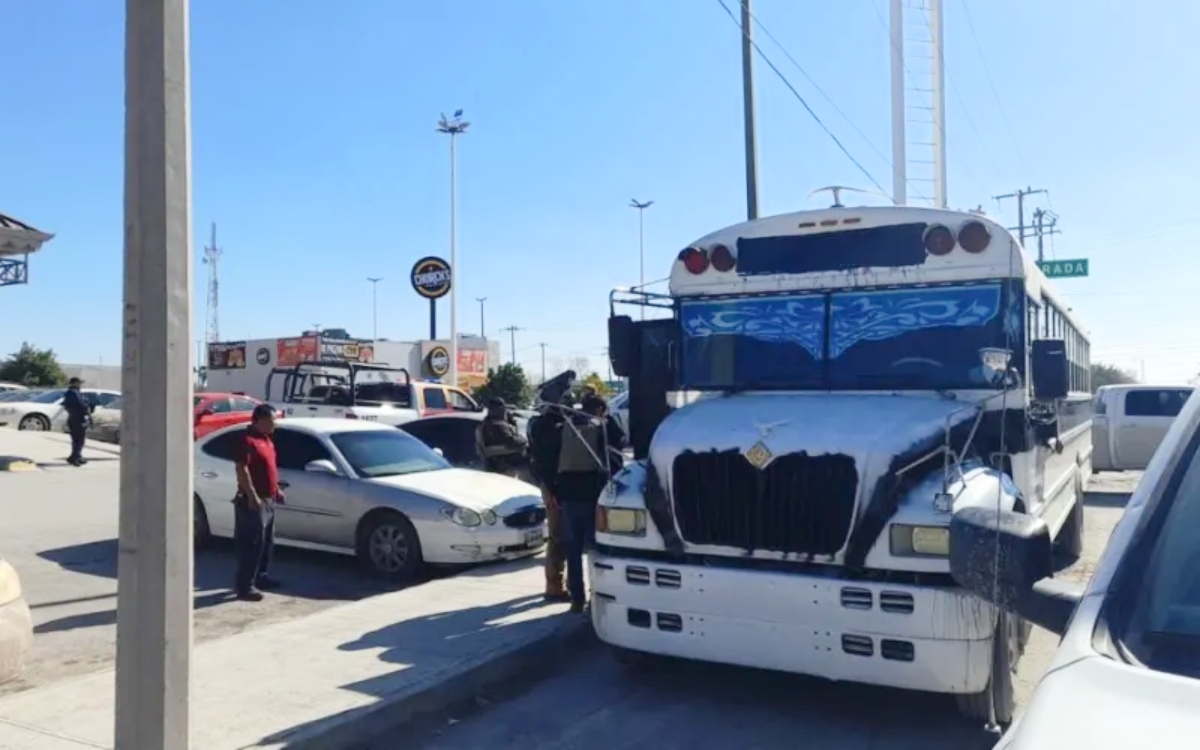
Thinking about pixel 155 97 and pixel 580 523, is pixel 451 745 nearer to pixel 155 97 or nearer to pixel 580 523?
pixel 580 523

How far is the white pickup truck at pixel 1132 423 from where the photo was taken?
1717 cm

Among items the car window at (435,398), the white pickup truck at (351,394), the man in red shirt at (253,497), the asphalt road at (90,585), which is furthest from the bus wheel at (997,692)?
the car window at (435,398)

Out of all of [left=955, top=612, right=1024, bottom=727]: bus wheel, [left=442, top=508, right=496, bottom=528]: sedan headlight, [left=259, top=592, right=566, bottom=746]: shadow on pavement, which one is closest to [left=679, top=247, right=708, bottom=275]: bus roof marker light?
[left=259, top=592, right=566, bottom=746]: shadow on pavement

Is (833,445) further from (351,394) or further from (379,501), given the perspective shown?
(351,394)

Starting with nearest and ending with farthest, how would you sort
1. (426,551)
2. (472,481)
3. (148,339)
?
(148,339)
(426,551)
(472,481)

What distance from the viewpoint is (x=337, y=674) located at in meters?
6.11

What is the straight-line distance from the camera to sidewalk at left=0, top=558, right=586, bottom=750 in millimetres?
5105

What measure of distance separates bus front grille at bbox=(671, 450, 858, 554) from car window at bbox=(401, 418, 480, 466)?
30.6 ft

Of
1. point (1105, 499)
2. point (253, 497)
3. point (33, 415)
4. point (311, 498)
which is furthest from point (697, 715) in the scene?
point (33, 415)

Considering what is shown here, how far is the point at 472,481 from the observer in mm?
10438

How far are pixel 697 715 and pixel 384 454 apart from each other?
18.2ft

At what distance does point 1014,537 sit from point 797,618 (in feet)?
9.79

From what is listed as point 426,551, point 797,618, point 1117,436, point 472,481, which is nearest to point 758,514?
point 797,618

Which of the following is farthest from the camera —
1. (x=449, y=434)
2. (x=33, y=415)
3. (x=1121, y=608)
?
(x=33, y=415)
